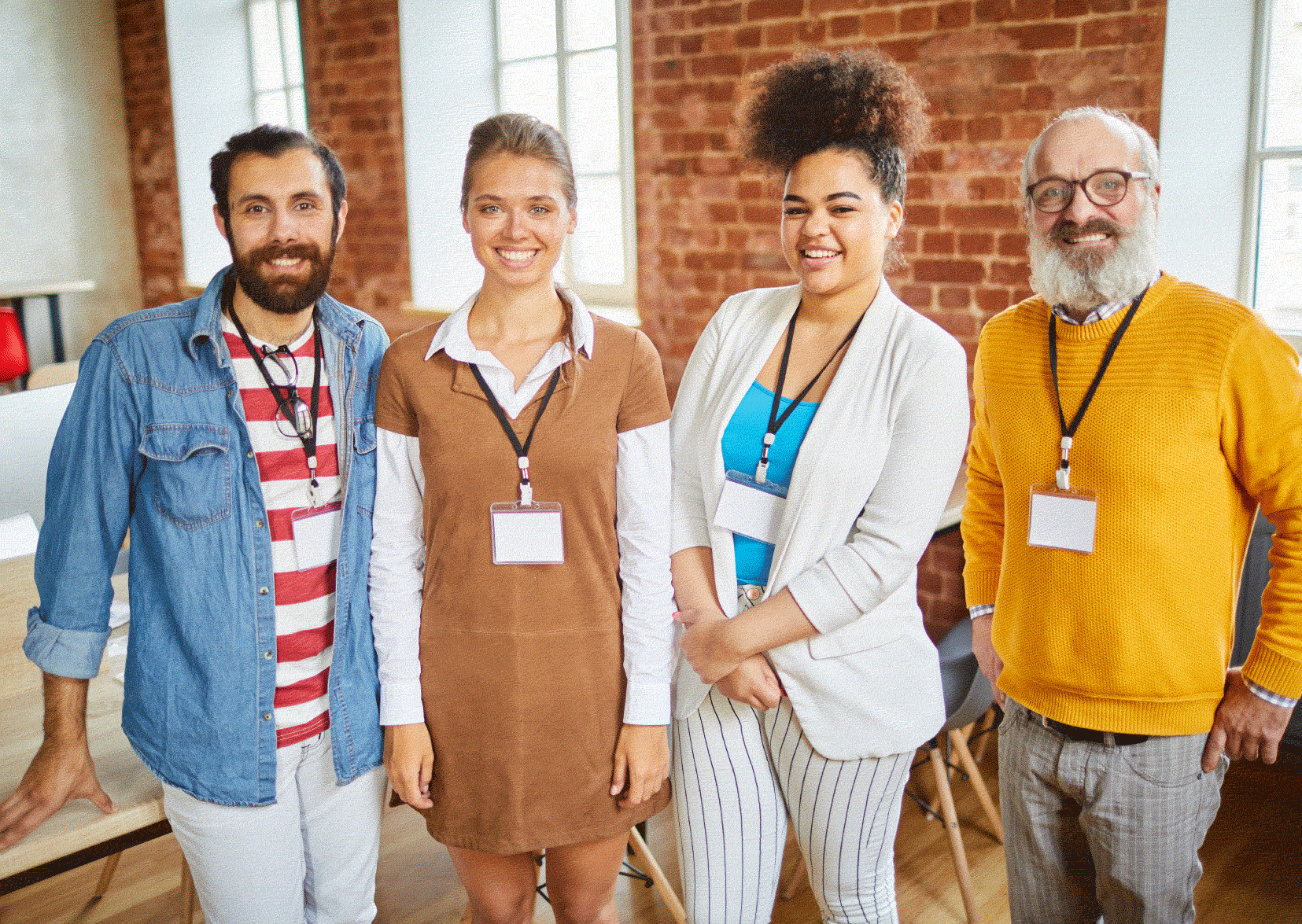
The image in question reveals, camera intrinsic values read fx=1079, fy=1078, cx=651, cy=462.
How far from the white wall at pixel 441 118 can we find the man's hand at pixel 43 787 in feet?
11.7

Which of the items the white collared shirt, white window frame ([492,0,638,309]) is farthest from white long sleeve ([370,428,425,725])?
white window frame ([492,0,638,309])

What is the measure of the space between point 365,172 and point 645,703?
4240 millimetres

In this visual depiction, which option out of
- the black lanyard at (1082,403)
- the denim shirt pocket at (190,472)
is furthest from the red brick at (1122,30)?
the denim shirt pocket at (190,472)

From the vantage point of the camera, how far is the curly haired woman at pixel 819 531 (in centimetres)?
148

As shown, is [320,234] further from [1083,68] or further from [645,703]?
[1083,68]

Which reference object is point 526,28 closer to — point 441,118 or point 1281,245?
point 441,118

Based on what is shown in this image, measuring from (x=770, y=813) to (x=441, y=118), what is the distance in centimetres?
414

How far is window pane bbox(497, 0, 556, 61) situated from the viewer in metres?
4.76

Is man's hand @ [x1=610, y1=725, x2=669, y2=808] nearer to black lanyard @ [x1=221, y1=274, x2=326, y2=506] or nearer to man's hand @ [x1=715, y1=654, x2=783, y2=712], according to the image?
man's hand @ [x1=715, y1=654, x2=783, y2=712]

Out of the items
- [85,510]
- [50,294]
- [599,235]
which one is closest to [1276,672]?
[85,510]

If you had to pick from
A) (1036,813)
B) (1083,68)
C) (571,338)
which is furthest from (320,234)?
(1083,68)

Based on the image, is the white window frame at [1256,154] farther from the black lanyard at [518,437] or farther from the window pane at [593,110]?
the window pane at [593,110]

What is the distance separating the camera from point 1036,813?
1.65 meters

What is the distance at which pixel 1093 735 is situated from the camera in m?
1.55
